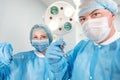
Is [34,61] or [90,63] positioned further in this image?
[34,61]

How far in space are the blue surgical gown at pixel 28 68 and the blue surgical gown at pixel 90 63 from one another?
50 cm

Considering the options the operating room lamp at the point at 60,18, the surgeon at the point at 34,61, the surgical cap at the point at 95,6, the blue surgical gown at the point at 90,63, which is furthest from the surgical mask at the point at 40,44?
the surgical cap at the point at 95,6

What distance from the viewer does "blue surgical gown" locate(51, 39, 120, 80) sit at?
A: 3.59 ft

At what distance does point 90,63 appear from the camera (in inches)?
47.1

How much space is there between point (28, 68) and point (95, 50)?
807 mm

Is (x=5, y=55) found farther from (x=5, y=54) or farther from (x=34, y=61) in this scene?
(x=34, y=61)

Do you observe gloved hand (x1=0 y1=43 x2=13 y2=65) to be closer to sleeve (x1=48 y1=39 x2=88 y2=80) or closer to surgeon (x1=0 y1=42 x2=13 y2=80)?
surgeon (x1=0 y1=42 x2=13 y2=80)

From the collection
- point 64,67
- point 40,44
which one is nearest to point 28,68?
point 40,44

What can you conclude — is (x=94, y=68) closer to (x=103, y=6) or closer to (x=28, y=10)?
(x=103, y=6)

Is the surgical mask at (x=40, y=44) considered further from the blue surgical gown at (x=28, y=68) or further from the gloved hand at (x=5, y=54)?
the gloved hand at (x=5, y=54)

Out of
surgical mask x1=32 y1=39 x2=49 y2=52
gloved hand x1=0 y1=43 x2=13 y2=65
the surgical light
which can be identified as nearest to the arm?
gloved hand x1=0 y1=43 x2=13 y2=65

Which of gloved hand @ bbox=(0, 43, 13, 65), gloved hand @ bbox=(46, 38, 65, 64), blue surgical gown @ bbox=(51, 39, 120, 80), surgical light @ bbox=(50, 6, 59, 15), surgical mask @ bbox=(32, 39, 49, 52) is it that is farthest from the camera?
surgical mask @ bbox=(32, 39, 49, 52)

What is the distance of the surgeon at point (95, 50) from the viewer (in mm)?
1117

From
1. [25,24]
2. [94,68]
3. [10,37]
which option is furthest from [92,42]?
[25,24]
